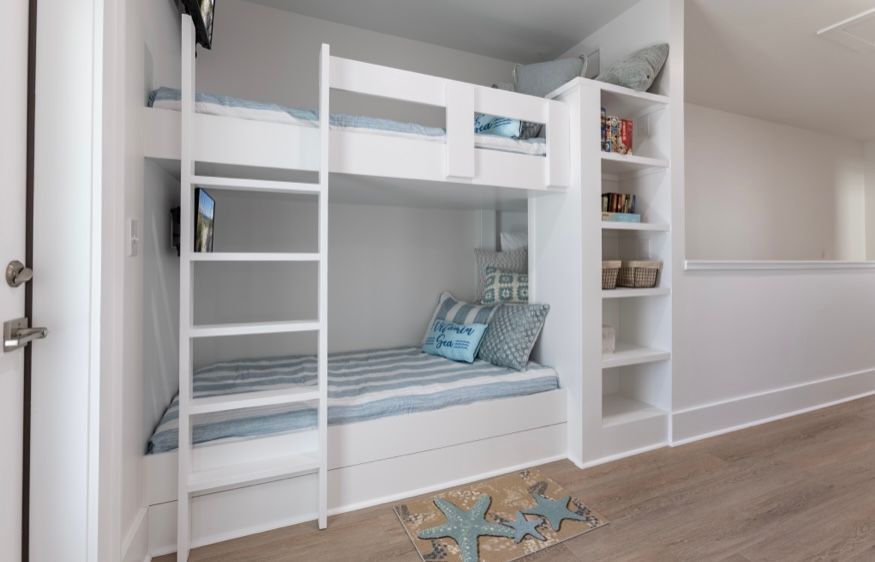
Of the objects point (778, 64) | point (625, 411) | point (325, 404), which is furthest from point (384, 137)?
point (778, 64)

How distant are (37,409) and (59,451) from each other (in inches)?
4.8

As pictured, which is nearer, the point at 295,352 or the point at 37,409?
the point at 37,409

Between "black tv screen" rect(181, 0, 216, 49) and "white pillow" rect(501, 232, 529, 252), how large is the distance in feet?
6.63

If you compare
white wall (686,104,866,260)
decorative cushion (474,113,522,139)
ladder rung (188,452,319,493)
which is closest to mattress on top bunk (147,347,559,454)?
ladder rung (188,452,319,493)

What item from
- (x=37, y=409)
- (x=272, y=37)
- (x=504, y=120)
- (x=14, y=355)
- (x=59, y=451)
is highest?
(x=272, y=37)

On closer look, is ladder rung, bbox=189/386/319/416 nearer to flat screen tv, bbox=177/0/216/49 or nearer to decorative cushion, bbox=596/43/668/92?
flat screen tv, bbox=177/0/216/49

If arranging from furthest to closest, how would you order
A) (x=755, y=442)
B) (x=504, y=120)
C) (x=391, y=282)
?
(x=391, y=282) → (x=755, y=442) → (x=504, y=120)

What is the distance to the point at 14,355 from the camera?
3.24ft

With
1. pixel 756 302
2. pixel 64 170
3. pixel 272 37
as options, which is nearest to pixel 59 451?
pixel 64 170

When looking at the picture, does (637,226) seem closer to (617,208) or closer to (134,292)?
(617,208)

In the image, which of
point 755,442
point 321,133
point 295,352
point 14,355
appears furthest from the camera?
point 295,352

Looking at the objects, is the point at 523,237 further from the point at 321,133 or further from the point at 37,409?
the point at 37,409

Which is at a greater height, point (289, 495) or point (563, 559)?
point (289, 495)

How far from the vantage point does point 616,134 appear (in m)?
2.31
